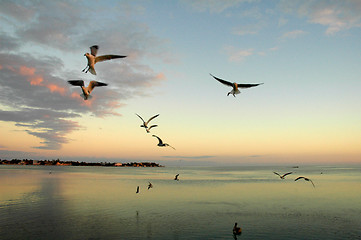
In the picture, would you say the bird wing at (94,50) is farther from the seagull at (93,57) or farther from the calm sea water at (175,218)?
the calm sea water at (175,218)

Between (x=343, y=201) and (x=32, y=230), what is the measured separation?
43.7 meters

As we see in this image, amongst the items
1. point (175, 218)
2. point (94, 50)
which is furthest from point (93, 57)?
point (175, 218)

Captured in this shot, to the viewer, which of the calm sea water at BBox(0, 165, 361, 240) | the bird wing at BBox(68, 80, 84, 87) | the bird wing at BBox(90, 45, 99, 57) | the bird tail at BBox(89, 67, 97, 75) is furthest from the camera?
the calm sea water at BBox(0, 165, 361, 240)

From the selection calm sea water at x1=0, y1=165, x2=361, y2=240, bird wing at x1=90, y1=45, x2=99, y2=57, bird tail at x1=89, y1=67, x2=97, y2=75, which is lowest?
calm sea water at x1=0, y1=165, x2=361, y2=240

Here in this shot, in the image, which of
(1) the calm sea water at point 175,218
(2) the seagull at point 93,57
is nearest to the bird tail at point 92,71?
(2) the seagull at point 93,57

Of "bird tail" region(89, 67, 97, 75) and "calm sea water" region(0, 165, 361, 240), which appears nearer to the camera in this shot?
"bird tail" region(89, 67, 97, 75)

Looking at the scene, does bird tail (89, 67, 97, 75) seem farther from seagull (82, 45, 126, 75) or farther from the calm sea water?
the calm sea water

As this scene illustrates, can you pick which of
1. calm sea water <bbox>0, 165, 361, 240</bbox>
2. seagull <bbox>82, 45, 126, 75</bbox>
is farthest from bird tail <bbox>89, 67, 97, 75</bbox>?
calm sea water <bbox>0, 165, 361, 240</bbox>

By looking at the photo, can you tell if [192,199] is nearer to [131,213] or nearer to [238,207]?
[238,207]

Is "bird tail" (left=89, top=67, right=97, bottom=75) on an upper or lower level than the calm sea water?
upper

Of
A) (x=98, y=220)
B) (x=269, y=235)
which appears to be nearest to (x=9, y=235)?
(x=98, y=220)

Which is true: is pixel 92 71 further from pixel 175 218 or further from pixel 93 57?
pixel 175 218

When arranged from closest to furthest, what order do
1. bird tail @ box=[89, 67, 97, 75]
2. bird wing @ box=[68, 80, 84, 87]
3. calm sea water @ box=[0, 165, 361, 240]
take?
bird tail @ box=[89, 67, 97, 75] → bird wing @ box=[68, 80, 84, 87] → calm sea water @ box=[0, 165, 361, 240]

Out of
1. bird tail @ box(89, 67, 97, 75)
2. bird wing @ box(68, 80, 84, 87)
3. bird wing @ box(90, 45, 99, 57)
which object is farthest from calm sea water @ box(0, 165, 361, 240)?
bird wing @ box(90, 45, 99, 57)
